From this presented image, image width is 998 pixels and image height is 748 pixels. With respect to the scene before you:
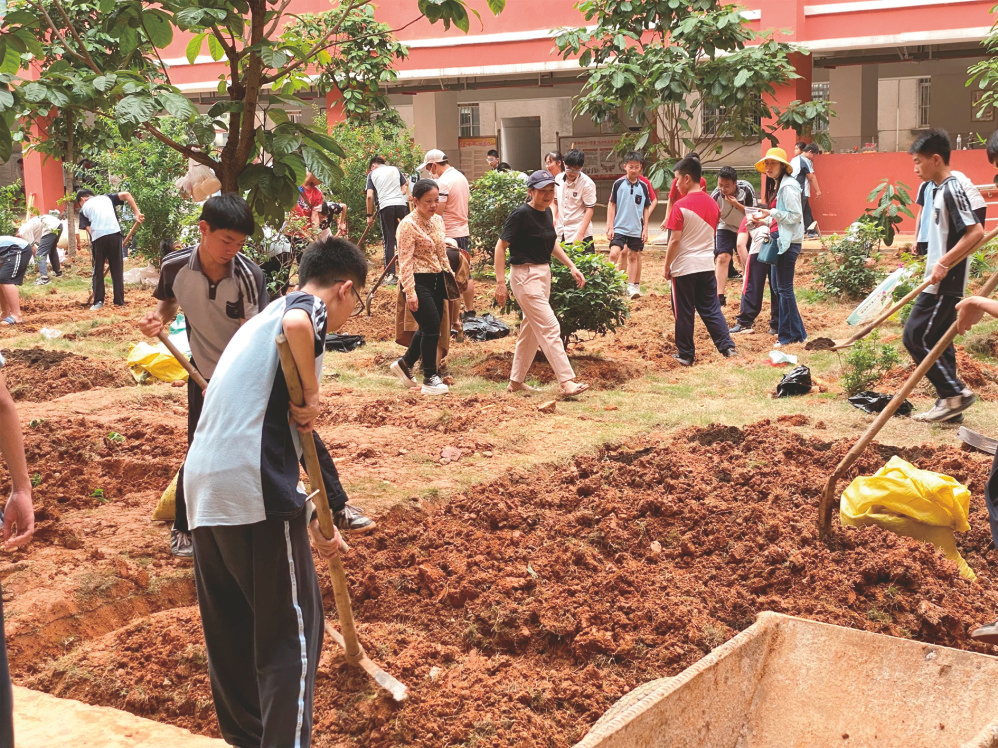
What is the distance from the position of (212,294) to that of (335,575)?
1728 millimetres

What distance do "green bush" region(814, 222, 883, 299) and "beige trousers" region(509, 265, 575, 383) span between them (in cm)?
521

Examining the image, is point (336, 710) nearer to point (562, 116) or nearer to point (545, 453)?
point (545, 453)

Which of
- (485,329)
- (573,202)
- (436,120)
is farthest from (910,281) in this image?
(436,120)

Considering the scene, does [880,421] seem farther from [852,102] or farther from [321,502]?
[852,102]

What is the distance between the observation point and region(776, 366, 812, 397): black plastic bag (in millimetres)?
→ 8195

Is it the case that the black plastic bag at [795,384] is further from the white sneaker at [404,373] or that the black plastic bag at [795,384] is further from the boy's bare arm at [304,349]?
the boy's bare arm at [304,349]

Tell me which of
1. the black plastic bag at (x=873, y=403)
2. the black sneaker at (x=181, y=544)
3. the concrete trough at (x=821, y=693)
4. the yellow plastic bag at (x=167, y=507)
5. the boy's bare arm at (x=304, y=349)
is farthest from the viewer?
Answer: the black plastic bag at (x=873, y=403)

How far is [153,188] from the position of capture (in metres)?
15.2

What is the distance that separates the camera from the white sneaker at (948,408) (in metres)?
6.93

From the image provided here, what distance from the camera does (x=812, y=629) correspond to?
3512 mm

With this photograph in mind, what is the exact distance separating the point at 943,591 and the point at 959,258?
2.90 m

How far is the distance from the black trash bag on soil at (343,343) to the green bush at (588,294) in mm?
2272

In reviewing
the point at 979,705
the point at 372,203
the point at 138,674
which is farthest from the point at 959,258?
the point at 372,203

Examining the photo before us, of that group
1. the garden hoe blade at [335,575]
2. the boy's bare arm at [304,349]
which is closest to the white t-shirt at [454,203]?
the garden hoe blade at [335,575]
